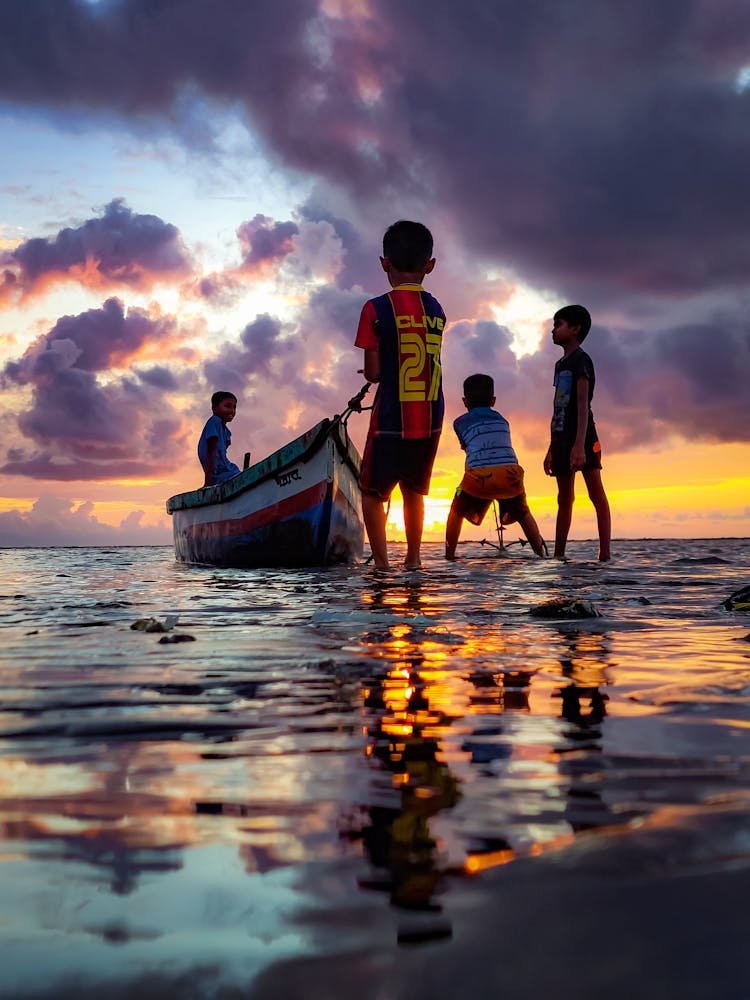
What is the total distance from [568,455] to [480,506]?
1332 mm

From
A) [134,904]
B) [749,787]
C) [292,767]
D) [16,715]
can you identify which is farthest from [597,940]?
[16,715]

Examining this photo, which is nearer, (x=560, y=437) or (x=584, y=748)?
(x=584, y=748)

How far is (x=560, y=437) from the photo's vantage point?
8195 mm

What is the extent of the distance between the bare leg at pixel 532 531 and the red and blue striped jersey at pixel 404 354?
2944 millimetres

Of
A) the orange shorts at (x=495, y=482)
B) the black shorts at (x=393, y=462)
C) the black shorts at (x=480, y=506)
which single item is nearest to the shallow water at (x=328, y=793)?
the black shorts at (x=393, y=462)

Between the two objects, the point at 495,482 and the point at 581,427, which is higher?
the point at 581,427

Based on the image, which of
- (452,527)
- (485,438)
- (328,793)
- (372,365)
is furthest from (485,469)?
(328,793)

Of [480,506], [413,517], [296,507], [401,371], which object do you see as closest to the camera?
[401,371]

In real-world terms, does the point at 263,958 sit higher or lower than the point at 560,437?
lower

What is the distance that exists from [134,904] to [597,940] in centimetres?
41

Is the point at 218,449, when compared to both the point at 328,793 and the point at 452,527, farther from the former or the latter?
the point at 328,793

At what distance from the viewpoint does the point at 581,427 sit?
7902mm

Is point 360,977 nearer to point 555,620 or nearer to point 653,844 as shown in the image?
point 653,844

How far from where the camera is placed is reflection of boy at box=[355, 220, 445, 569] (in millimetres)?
6512
